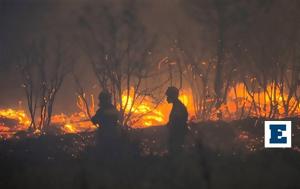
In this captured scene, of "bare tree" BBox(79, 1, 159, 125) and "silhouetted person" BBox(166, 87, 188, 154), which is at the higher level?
"bare tree" BBox(79, 1, 159, 125)

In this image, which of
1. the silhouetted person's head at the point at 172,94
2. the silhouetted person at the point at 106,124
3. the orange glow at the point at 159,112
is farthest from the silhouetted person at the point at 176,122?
the orange glow at the point at 159,112

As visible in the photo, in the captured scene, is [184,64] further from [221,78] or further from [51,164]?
[51,164]

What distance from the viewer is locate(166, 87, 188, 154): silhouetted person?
11.4 m

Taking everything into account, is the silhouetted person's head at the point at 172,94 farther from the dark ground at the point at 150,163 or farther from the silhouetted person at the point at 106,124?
the silhouetted person at the point at 106,124

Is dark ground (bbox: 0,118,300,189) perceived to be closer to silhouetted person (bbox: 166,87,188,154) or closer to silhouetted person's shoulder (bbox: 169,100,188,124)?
silhouetted person (bbox: 166,87,188,154)

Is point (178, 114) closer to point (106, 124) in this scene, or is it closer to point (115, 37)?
point (106, 124)

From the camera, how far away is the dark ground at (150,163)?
998 centimetres

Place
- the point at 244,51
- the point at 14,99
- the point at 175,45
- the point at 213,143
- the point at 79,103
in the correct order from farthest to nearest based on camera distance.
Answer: the point at 14,99 → the point at 79,103 → the point at 175,45 → the point at 244,51 → the point at 213,143

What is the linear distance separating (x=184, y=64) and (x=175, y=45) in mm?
1214

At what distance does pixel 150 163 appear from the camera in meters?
11.2

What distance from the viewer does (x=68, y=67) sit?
31.7 m

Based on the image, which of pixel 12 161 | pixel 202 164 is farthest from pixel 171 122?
pixel 12 161

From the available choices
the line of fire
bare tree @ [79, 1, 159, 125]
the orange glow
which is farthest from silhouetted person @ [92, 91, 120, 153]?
the orange glow

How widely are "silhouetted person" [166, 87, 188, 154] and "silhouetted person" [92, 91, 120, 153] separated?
4.73ft
